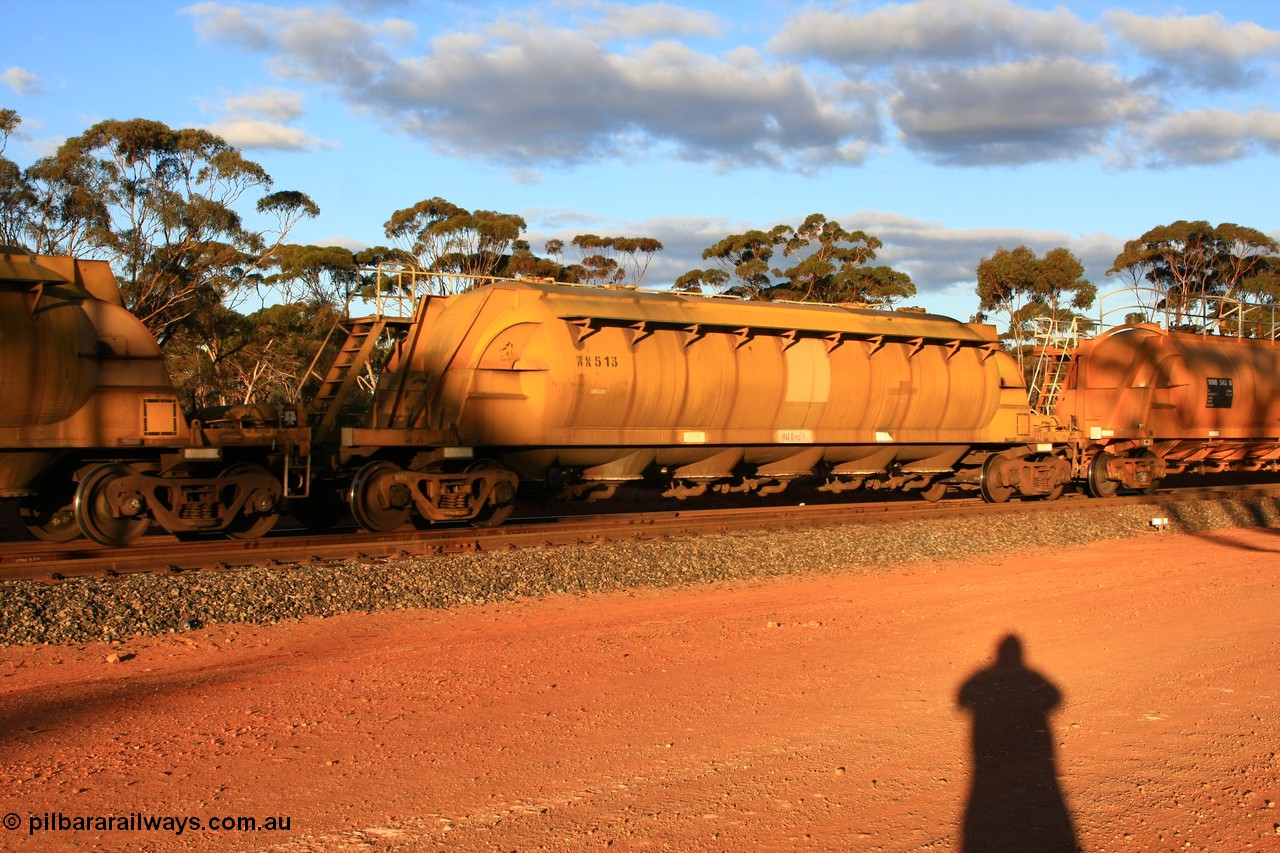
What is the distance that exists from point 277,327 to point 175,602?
107 feet

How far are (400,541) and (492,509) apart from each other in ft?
6.65

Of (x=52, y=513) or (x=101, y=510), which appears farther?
(x=52, y=513)

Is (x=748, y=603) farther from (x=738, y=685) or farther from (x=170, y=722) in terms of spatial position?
(x=170, y=722)

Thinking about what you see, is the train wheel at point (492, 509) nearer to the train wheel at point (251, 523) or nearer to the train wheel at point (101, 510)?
the train wheel at point (251, 523)

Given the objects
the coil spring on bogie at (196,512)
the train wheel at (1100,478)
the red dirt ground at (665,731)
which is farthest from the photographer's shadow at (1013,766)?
the train wheel at (1100,478)

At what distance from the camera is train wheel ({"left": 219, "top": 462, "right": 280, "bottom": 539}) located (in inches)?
499

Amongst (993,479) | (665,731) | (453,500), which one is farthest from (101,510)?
(993,479)

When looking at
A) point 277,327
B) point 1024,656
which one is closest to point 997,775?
point 1024,656

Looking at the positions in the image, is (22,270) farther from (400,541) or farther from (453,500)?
(453,500)

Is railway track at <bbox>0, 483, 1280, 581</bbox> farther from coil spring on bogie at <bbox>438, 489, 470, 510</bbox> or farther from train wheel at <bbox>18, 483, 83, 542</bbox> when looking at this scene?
train wheel at <bbox>18, 483, 83, 542</bbox>

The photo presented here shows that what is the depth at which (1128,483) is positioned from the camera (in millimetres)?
21391

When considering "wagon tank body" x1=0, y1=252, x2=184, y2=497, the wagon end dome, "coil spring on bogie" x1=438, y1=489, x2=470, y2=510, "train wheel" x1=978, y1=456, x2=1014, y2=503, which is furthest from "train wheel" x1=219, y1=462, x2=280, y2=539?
"train wheel" x1=978, y1=456, x2=1014, y2=503

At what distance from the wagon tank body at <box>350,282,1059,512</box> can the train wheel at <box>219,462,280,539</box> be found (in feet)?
5.46

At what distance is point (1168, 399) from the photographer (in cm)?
2188
